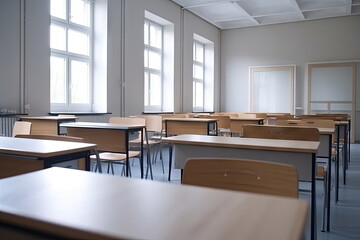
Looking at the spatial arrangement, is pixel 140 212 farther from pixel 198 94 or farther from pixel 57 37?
pixel 198 94

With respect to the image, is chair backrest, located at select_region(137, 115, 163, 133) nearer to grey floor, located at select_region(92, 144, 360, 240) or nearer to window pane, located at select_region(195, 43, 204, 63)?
grey floor, located at select_region(92, 144, 360, 240)

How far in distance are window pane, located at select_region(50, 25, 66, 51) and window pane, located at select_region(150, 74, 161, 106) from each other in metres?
2.48

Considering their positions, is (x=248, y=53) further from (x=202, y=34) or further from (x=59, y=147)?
(x=59, y=147)

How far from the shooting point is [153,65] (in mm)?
7574

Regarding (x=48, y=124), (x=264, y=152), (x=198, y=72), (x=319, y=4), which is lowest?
(x=264, y=152)

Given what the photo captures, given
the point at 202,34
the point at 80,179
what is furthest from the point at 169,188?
the point at 202,34

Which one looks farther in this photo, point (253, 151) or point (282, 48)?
point (282, 48)

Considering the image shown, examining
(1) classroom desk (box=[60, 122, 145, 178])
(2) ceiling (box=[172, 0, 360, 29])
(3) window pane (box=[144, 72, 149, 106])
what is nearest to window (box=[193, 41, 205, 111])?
(2) ceiling (box=[172, 0, 360, 29])

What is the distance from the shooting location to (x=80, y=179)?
1.01 meters

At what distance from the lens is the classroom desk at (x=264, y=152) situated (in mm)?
1893

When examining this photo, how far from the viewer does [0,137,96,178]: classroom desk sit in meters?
1.57

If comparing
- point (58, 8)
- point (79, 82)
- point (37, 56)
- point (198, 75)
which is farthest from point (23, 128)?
point (198, 75)

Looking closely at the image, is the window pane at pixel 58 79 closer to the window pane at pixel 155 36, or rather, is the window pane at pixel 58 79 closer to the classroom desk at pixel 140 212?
the window pane at pixel 155 36

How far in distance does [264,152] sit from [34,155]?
1282 millimetres
